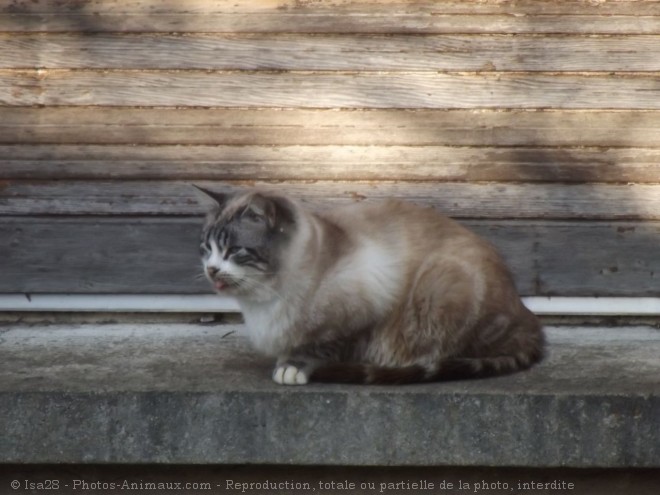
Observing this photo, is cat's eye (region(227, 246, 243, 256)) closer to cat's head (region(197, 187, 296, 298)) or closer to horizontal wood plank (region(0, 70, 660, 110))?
cat's head (region(197, 187, 296, 298))

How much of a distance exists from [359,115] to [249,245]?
139 centimetres

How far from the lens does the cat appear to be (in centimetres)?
343

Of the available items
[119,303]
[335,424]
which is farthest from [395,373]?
[119,303]

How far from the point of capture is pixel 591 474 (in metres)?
3.57

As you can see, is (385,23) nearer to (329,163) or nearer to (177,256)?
(329,163)

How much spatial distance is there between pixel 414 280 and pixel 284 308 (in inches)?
17.8

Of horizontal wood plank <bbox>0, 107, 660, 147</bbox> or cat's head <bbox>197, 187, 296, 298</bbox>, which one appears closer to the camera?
cat's head <bbox>197, 187, 296, 298</bbox>

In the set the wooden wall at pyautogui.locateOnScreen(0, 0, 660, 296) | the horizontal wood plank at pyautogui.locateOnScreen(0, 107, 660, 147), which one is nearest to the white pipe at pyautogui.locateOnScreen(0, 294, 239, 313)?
the wooden wall at pyautogui.locateOnScreen(0, 0, 660, 296)

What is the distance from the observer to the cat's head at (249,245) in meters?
3.38

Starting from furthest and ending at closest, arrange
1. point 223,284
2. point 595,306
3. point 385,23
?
point 595,306 → point 385,23 → point 223,284

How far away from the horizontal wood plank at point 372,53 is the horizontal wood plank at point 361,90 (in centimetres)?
4

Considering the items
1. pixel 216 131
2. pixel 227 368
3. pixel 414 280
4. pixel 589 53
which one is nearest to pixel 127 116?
pixel 216 131

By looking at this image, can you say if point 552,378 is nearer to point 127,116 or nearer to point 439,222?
point 439,222

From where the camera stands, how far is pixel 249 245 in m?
3.39
